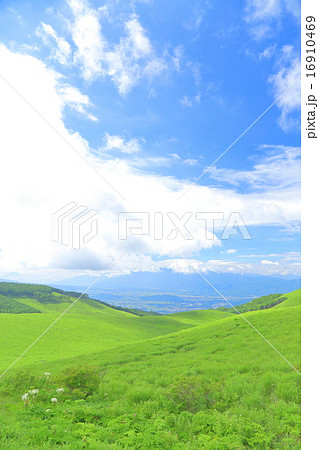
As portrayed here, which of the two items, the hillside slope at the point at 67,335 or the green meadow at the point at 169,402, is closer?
the green meadow at the point at 169,402

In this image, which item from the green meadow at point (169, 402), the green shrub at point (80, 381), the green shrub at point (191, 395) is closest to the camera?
the green meadow at point (169, 402)

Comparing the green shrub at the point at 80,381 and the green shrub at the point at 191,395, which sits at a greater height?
the green shrub at the point at 191,395

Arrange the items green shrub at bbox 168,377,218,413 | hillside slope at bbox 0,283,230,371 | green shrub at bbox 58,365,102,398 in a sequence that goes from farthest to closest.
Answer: hillside slope at bbox 0,283,230,371
green shrub at bbox 58,365,102,398
green shrub at bbox 168,377,218,413

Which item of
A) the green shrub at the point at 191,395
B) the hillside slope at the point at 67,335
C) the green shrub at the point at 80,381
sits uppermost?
the green shrub at the point at 191,395

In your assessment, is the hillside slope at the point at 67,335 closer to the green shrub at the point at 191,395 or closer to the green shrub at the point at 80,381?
the green shrub at the point at 80,381

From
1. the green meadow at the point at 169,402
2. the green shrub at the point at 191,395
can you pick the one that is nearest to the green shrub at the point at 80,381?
the green meadow at the point at 169,402

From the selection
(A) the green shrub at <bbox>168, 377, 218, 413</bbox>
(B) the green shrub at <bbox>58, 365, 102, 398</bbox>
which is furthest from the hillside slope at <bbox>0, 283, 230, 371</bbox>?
(A) the green shrub at <bbox>168, 377, 218, 413</bbox>

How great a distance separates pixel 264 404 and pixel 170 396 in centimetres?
338

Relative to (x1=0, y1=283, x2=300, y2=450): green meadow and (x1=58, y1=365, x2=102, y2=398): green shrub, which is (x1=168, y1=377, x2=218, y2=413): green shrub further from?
(x1=58, y1=365, x2=102, y2=398): green shrub

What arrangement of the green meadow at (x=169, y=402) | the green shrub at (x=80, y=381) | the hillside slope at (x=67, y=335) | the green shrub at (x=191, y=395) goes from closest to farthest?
1. the green meadow at (x=169, y=402)
2. the green shrub at (x=191, y=395)
3. the green shrub at (x=80, y=381)
4. the hillside slope at (x=67, y=335)

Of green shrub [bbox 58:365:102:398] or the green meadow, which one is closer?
the green meadow

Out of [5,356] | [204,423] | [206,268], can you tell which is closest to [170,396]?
[204,423]

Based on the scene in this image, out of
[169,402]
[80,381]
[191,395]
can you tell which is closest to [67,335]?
[80,381]

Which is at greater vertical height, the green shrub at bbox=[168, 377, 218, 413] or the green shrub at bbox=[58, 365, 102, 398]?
the green shrub at bbox=[168, 377, 218, 413]
